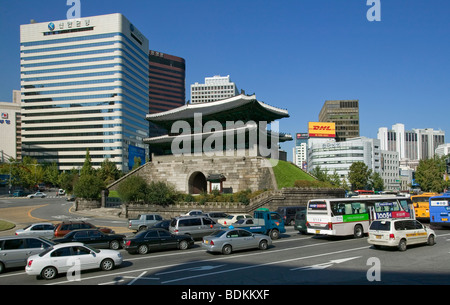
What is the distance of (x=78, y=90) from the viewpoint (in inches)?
4476

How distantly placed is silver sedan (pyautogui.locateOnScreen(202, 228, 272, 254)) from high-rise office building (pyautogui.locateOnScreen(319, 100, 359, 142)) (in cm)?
13788

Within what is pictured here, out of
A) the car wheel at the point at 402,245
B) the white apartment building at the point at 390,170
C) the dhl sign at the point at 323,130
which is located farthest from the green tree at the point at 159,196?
the white apartment building at the point at 390,170

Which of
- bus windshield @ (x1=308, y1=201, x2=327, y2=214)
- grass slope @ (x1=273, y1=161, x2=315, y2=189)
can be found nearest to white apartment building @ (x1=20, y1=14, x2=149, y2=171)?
grass slope @ (x1=273, y1=161, x2=315, y2=189)

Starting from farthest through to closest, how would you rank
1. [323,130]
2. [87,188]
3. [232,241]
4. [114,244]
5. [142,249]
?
1. [323,130]
2. [87,188]
3. [114,244]
4. [142,249]
5. [232,241]

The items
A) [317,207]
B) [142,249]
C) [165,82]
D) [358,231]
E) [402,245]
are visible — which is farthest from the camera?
[165,82]

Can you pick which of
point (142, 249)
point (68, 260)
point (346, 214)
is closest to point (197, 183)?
point (346, 214)

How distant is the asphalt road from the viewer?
40.0 feet

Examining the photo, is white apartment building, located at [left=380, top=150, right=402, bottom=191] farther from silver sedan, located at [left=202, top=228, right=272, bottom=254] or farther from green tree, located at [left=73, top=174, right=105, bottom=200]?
silver sedan, located at [left=202, top=228, right=272, bottom=254]

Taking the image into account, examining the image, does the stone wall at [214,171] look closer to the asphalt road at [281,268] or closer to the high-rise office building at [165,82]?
the asphalt road at [281,268]

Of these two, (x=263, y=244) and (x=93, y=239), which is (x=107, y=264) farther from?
(x=263, y=244)

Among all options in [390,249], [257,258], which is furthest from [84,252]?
[390,249]

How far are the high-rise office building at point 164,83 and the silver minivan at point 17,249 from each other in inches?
A: 5975

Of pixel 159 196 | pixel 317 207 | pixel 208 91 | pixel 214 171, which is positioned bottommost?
pixel 159 196

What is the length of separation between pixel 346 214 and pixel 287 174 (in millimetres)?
31303
